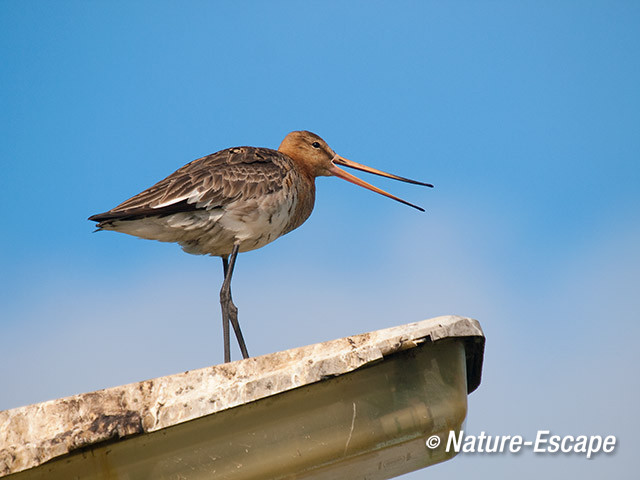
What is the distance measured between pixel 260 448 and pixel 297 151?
220 inches

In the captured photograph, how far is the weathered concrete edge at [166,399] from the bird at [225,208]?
3295mm

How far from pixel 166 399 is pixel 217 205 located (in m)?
3.78

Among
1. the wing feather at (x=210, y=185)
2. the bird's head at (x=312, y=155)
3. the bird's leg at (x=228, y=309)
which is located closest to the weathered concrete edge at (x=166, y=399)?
the wing feather at (x=210, y=185)

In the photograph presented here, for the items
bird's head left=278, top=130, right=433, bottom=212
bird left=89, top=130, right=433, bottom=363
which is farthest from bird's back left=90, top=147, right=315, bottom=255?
bird's head left=278, top=130, right=433, bottom=212

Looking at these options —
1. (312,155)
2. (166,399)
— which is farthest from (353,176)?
(166,399)

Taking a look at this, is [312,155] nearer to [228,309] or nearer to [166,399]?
[228,309]

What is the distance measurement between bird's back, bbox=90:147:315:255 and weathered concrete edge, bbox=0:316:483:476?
3293 mm

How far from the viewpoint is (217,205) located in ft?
24.8

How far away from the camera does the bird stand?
7.41m

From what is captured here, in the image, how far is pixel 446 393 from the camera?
14.4 ft

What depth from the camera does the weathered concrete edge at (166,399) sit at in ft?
12.4

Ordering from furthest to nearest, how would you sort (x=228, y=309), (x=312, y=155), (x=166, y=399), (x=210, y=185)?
1. (x=312, y=155)
2. (x=228, y=309)
3. (x=210, y=185)
4. (x=166, y=399)

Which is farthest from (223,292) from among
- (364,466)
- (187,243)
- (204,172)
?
(364,466)

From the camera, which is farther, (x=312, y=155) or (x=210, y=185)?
(x=312, y=155)
